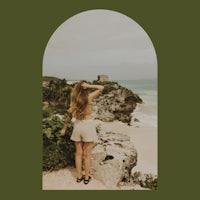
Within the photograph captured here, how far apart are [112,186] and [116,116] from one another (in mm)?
1199

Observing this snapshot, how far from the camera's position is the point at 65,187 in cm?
Result: 679

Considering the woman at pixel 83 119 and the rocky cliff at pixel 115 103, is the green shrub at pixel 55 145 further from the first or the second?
the rocky cliff at pixel 115 103

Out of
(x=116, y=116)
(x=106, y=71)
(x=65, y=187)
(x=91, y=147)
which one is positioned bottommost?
(x=65, y=187)

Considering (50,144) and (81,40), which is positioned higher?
(81,40)

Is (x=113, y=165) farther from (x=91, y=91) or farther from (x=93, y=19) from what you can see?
(x=93, y=19)

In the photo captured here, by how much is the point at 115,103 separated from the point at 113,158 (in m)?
0.98

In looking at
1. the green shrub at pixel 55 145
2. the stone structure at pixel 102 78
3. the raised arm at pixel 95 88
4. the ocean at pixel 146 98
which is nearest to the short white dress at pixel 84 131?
the green shrub at pixel 55 145

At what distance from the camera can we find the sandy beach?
22.4 ft

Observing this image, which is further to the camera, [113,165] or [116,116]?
[116,116]

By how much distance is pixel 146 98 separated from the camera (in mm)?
7039

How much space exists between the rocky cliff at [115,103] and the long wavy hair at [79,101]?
487 mm

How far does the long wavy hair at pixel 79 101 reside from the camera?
6695 millimetres

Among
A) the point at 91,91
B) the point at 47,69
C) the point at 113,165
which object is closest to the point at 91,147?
the point at 113,165

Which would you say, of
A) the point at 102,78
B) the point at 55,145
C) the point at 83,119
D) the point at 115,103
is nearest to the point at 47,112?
the point at 55,145
